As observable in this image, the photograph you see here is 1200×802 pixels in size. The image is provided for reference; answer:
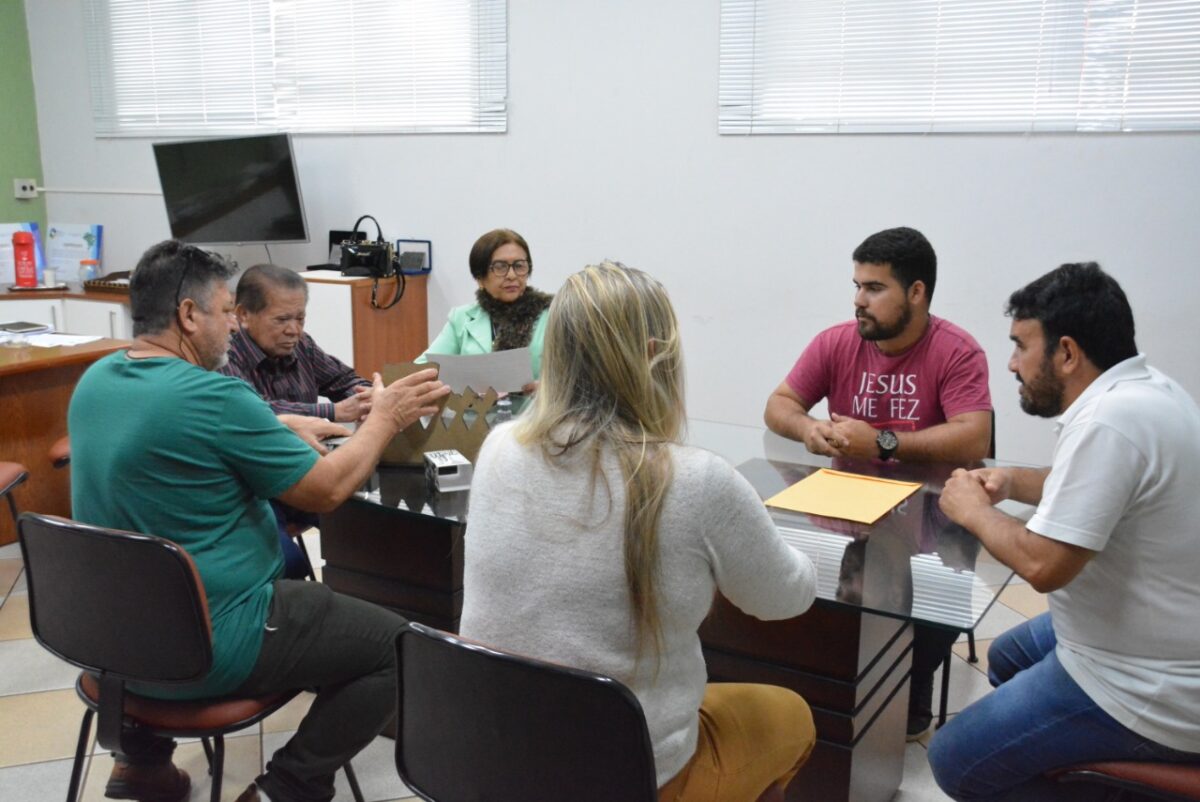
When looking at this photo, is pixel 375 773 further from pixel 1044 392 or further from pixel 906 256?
pixel 906 256

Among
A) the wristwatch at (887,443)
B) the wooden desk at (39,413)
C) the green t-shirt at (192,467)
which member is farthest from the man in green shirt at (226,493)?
the wooden desk at (39,413)

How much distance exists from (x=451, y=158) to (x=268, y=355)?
240cm

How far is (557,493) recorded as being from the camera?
1.31m

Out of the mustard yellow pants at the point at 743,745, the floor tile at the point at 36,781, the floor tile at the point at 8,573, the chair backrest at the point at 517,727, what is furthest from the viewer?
the floor tile at the point at 8,573

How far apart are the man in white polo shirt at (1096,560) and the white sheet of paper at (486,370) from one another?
1.21 m

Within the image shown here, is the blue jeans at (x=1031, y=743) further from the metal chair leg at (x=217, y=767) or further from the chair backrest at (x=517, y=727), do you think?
the metal chair leg at (x=217, y=767)

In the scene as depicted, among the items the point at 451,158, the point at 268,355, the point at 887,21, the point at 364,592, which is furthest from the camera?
the point at 451,158

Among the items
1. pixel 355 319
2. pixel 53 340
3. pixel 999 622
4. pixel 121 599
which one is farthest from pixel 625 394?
pixel 355 319

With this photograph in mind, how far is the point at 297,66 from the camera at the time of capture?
5195 millimetres

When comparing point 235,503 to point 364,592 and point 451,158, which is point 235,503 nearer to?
point 364,592

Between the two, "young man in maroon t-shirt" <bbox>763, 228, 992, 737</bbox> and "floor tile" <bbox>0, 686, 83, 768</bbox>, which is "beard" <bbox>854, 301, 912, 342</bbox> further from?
"floor tile" <bbox>0, 686, 83, 768</bbox>

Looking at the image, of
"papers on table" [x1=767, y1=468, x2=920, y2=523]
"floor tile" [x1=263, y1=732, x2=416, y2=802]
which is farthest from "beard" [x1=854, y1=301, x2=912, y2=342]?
"floor tile" [x1=263, y1=732, x2=416, y2=802]

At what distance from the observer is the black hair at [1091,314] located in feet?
5.42

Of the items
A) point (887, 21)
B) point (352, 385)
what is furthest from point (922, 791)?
point (887, 21)
